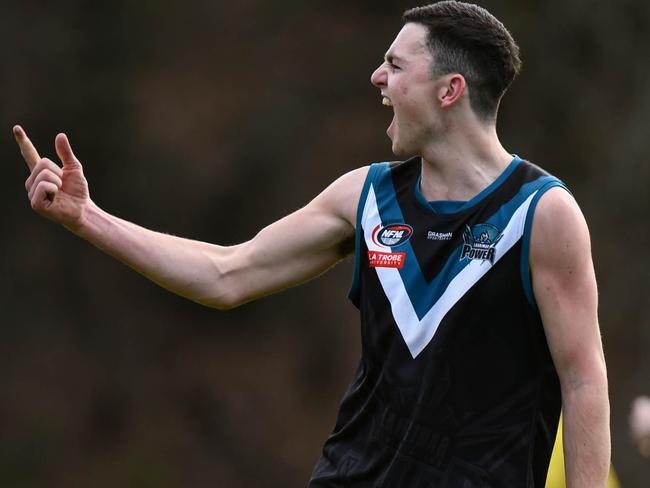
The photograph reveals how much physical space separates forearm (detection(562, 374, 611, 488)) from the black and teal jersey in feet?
0.53

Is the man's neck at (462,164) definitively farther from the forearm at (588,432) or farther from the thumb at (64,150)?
the thumb at (64,150)

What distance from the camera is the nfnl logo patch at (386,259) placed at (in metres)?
4.25

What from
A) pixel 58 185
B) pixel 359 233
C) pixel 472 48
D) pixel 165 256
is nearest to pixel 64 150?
pixel 58 185

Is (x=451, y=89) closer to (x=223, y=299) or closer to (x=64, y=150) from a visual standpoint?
(x=223, y=299)

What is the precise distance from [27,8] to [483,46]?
806cm

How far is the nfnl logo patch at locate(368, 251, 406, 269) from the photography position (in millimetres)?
4250

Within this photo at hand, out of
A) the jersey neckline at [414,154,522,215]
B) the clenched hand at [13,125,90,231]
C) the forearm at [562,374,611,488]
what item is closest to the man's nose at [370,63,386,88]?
the jersey neckline at [414,154,522,215]

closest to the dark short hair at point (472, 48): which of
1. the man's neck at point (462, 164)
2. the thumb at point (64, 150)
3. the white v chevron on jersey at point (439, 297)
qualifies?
the man's neck at point (462, 164)

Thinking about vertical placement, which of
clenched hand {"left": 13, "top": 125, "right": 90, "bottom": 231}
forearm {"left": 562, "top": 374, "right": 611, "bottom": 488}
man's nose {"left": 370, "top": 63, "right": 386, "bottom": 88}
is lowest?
forearm {"left": 562, "top": 374, "right": 611, "bottom": 488}

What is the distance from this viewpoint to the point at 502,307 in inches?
160

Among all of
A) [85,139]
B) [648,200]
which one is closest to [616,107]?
[648,200]

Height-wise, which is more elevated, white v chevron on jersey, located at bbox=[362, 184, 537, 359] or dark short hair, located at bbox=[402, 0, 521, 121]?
dark short hair, located at bbox=[402, 0, 521, 121]

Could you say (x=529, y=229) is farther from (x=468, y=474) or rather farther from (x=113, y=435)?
(x=113, y=435)

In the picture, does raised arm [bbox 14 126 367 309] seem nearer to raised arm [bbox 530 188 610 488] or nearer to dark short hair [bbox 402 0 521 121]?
dark short hair [bbox 402 0 521 121]
